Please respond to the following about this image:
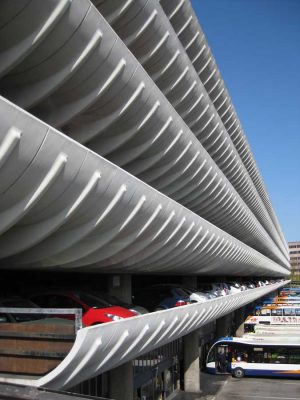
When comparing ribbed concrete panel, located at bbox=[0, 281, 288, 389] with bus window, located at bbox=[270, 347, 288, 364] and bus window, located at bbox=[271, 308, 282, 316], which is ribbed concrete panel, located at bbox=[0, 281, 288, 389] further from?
bus window, located at bbox=[271, 308, 282, 316]

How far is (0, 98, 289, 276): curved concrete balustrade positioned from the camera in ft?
24.3

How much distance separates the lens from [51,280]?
→ 1833 centimetres

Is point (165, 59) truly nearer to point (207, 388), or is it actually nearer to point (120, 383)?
point (120, 383)

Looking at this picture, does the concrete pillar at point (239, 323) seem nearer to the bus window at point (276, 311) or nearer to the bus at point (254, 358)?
the bus window at point (276, 311)

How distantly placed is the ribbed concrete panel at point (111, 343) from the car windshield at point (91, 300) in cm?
121

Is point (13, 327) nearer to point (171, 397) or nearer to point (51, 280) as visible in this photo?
point (51, 280)

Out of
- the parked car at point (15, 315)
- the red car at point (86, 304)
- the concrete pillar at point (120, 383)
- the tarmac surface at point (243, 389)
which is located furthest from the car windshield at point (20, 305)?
the tarmac surface at point (243, 389)

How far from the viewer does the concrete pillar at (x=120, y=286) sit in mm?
17531

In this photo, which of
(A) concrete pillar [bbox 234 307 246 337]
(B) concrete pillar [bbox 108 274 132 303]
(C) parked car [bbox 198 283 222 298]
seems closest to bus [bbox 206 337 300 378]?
(C) parked car [bbox 198 283 222 298]

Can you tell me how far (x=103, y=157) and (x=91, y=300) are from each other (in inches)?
164

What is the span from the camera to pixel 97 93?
1136cm

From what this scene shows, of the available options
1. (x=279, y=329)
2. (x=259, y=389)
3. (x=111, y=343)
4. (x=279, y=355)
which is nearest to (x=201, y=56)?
(x=111, y=343)

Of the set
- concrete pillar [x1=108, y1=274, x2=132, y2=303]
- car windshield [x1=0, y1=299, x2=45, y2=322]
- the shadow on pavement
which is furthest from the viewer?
the shadow on pavement

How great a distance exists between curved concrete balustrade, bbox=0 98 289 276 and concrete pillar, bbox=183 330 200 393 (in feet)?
44.8
